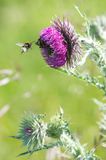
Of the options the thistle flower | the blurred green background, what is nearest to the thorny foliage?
the thistle flower

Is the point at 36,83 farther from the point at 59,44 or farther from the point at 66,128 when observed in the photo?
the point at 59,44

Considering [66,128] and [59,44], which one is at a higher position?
[59,44]

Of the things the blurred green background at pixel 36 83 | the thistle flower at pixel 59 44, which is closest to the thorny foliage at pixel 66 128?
the thistle flower at pixel 59 44

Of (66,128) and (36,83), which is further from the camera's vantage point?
(36,83)

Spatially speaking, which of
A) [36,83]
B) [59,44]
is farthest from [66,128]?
[36,83]

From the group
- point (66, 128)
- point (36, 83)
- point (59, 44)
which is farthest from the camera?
point (36, 83)

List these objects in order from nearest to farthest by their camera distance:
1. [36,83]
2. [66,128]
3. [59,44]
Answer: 1. [59,44]
2. [66,128]
3. [36,83]

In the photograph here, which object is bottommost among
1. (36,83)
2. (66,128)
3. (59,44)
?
(66,128)
